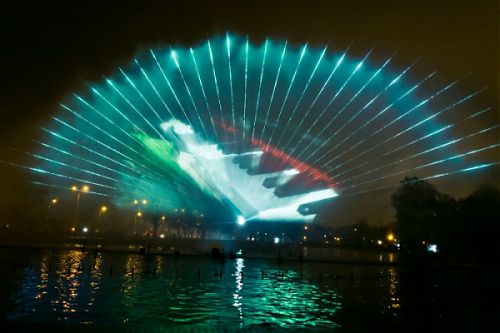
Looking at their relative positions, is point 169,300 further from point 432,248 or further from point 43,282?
point 432,248

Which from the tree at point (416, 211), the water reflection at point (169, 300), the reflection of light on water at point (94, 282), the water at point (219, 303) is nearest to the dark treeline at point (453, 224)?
the tree at point (416, 211)

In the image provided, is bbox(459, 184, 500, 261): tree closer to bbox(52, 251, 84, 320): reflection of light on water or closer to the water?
the water

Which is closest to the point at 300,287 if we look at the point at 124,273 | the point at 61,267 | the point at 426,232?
the point at 124,273

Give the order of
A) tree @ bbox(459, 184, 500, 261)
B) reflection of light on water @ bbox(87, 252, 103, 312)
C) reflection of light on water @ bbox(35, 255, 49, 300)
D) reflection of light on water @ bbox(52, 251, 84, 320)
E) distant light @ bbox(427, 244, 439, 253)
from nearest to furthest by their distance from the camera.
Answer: reflection of light on water @ bbox(52, 251, 84, 320) < reflection of light on water @ bbox(87, 252, 103, 312) < reflection of light on water @ bbox(35, 255, 49, 300) < tree @ bbox(459, 184, 500, 261) < distant light @ bbox(427, 244, 439, 253)

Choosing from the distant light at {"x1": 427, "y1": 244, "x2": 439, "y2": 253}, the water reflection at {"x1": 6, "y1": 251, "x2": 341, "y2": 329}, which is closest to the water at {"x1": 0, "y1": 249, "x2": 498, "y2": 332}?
the water reflection at {"x1": 6, "y1": 251, "x2": 341, "y2": 329}

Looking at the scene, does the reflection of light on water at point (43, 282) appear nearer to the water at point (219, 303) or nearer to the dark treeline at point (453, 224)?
the water at point (219, 303)

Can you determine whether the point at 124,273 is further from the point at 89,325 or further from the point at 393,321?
the point at 393,321

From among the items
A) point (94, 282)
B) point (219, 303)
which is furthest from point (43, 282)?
point (219, 303)
